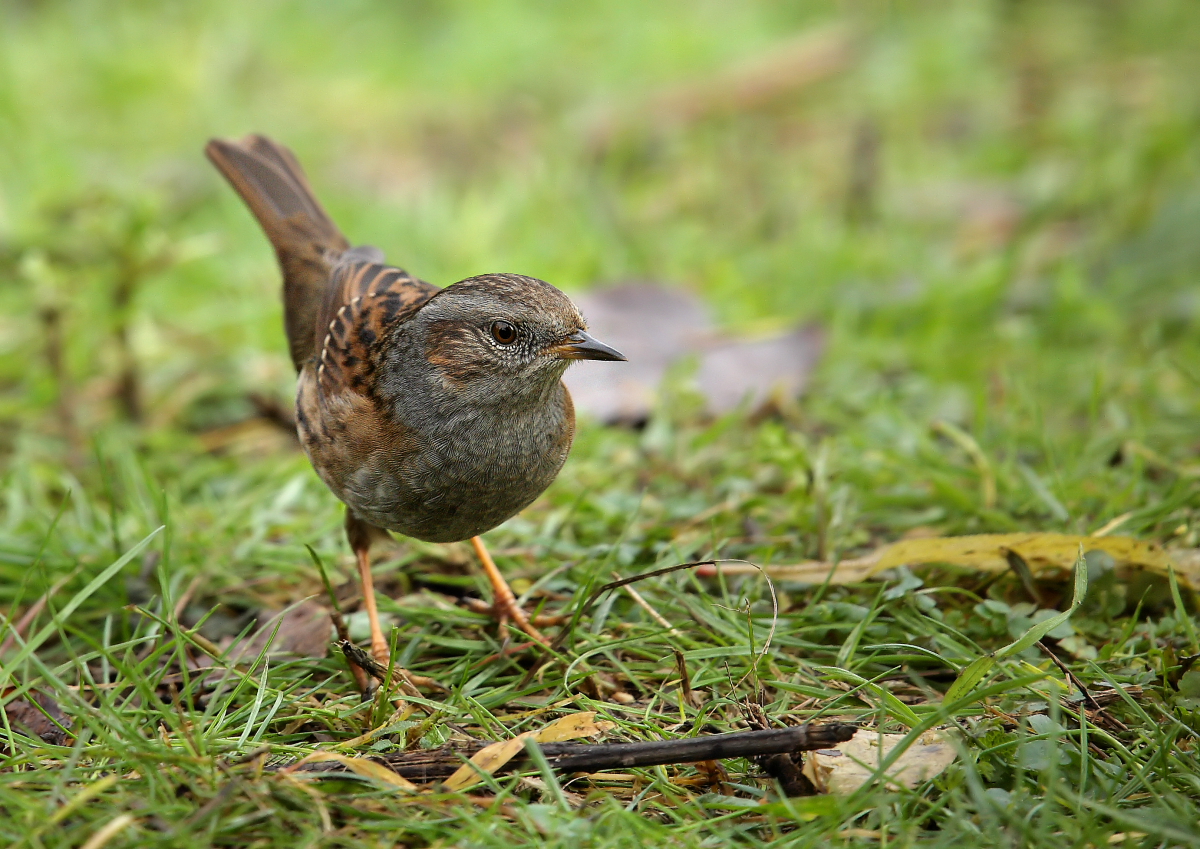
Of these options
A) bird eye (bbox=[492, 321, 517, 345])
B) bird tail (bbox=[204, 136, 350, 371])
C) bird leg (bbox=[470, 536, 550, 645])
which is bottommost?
bird leg (bbox=[470, 536, 550, 645])

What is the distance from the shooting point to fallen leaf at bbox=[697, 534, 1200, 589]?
3291mm

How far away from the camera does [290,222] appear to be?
4492 mm

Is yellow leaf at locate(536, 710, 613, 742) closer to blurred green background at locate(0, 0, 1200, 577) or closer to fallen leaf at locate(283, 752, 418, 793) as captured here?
fallen leaf at locate(283, 752, 418, 793)

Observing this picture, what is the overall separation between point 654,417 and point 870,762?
7.55 ft

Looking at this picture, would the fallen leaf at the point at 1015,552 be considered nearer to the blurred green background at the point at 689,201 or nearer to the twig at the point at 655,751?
the blurred green background at the point at 689,201

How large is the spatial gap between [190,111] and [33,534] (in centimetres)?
556

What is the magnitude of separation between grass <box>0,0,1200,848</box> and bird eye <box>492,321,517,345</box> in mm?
775

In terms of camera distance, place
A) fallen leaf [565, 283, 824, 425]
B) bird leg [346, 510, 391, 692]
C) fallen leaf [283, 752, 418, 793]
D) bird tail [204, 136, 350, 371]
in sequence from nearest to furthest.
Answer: fallen leaf [283, 752, 418, 793], bird leg [346, 510, 391, 692], bird tail [204, 136, 350, 371], fallen leaf [565, 283, 824, 425]

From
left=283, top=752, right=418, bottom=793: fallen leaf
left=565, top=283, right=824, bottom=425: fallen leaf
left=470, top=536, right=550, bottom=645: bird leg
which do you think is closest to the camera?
left=283, top=752, right=418, bottom=793: fallen leaf

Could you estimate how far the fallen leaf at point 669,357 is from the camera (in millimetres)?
4895

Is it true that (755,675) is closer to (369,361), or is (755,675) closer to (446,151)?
(369,361)

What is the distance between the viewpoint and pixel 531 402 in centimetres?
342

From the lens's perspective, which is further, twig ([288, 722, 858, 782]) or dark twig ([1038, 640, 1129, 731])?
dark twig ([1038, 640, 1129, 731])

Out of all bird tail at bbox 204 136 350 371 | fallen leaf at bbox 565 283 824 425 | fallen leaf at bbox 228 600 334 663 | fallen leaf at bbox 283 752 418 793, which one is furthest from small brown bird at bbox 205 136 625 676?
fallen leaf at bbox 565 283 824 425
